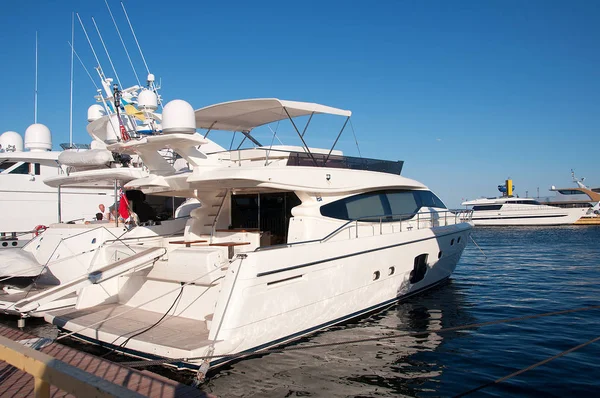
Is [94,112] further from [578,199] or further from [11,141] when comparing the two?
[578,199]

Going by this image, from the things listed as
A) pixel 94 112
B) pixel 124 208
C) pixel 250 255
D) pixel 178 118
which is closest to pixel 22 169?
pixel 94 112

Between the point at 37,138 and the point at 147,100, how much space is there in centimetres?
1102

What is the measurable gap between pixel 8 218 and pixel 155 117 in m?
10.5

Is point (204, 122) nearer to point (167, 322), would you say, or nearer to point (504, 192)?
point (167, 322)

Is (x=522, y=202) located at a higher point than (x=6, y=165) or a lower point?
lower

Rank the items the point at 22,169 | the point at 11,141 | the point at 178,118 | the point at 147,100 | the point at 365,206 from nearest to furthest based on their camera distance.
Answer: the point at 178,118 < the point at 365,206 < the point at 147,100 < the point at 22,169 < the point at 11,141

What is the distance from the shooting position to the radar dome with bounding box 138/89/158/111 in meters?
16.8

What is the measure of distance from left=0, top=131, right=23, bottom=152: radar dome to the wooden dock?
67.3 ft

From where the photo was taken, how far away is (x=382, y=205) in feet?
37.3

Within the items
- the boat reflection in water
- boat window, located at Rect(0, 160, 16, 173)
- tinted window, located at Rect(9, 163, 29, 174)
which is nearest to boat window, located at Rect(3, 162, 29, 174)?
tinted window, located at Rect(9, 163, 29, 174)

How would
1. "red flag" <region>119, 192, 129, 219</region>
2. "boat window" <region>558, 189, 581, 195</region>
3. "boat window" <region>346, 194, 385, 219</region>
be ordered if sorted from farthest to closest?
"boat window" <region>558, 189, 581, 195</region>, "red flag" <region>119, 192, 129, 219</region>, "boat window" <region>346, 194, 385, 219</region>

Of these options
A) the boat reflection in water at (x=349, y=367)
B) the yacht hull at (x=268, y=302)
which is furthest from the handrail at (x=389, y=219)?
the boat reflection in water at (x=349, y=367)

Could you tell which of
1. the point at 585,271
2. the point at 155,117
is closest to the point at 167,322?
the point at 155,117

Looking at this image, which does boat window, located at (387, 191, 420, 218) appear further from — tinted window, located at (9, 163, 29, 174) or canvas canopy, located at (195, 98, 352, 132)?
tinted window, located at (9, 163, 29, 174)
